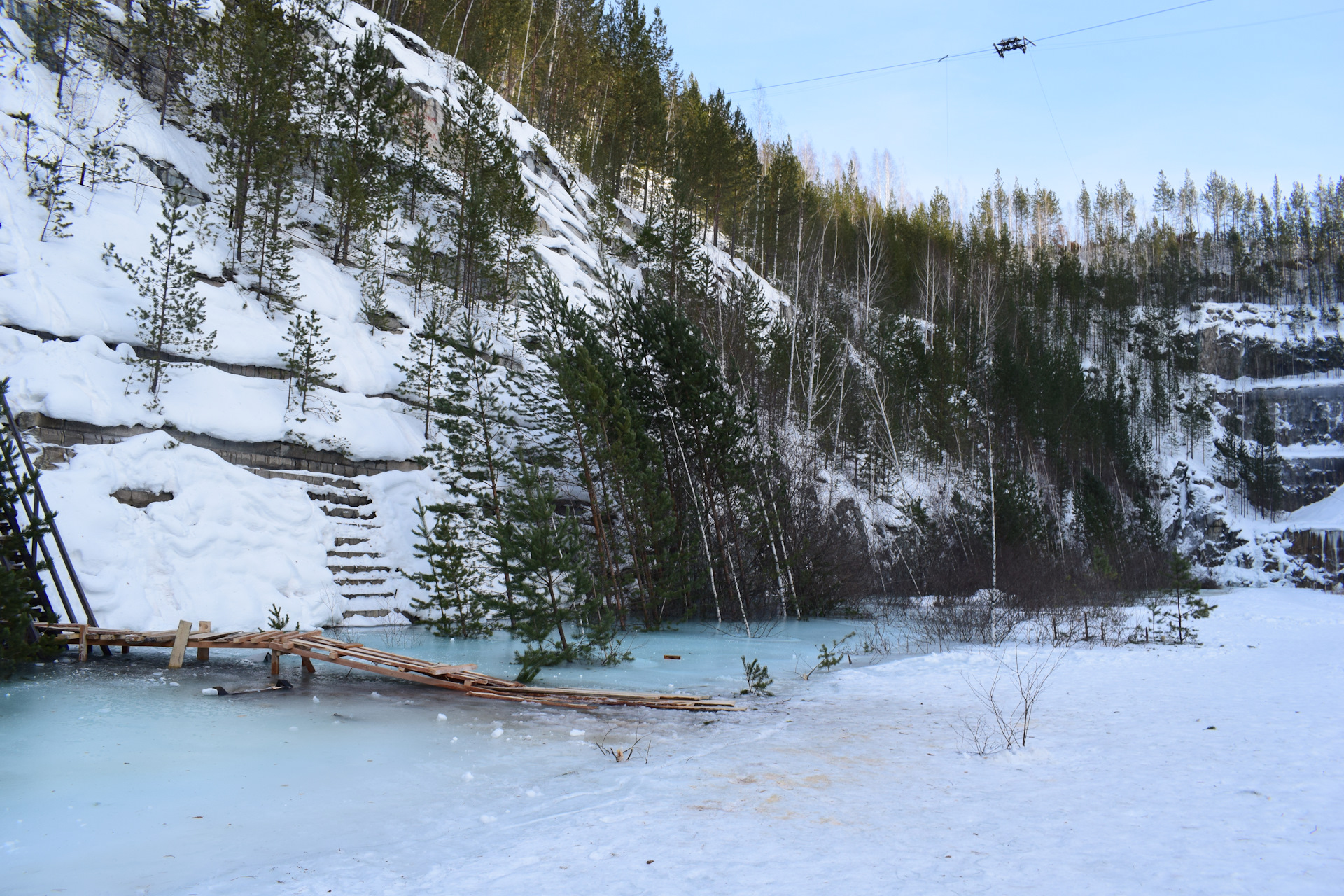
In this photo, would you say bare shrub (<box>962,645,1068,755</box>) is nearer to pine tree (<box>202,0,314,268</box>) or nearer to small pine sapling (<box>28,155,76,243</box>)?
pine tree (<box>202,0,314,268</box>)

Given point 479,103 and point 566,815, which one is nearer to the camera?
point 566,815

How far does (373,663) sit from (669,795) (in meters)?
5.77

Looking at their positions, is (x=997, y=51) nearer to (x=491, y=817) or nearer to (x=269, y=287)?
(x=491, y=817)

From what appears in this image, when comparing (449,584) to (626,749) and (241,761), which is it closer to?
(241,761)

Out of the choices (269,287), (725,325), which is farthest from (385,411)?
(725,325)

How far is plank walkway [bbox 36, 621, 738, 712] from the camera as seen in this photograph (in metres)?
8.09

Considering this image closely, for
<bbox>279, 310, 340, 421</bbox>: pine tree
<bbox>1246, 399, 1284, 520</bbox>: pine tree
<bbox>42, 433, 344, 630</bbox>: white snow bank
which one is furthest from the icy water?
<bbox>1246, 399, 1284, 520</bbox>: pine tree

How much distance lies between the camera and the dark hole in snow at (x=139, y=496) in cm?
1219

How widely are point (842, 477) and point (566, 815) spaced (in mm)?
26448

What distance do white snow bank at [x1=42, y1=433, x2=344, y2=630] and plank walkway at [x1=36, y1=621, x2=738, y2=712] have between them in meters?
1.59

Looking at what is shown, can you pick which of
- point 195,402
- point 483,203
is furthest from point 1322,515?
point 195,402

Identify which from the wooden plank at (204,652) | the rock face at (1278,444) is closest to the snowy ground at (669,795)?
the wooden plank at (204,652)

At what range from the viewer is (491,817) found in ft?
14.0

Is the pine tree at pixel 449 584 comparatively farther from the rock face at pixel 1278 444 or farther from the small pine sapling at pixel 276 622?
the rock face at pixel 1278 444
